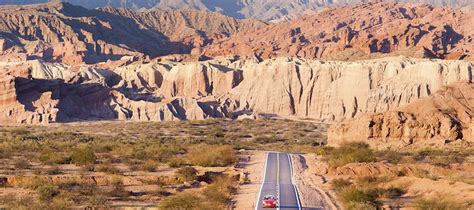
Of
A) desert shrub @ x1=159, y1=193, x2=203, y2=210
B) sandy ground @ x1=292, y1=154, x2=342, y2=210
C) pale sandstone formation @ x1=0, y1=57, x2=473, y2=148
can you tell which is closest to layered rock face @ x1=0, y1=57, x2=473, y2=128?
pale sandstone formation @ x1=0, y1=57, x2=473, y2=148

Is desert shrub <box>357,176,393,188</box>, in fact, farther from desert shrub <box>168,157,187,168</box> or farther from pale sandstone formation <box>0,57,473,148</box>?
pale sandstone formation <box>0,57,473,148</box>

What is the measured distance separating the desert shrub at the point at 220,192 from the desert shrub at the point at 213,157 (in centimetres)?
929

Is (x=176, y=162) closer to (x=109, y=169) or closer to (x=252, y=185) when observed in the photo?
(x=109, y=169)

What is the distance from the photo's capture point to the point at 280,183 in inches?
1593

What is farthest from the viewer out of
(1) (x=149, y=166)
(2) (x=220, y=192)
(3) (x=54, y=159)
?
(3) (x=54, y=159)

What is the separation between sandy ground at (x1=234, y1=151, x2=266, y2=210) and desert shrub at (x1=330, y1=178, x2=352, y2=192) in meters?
3.84

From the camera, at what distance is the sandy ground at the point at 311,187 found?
3198 cm

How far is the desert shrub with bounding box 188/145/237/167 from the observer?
49156 millimetres

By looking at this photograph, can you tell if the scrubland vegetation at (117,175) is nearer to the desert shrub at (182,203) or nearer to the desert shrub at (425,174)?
the desert shrub at (182,203)

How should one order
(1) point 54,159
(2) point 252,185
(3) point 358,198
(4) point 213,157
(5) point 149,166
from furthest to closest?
(4) point 213,157
(1) point 54,159
(5) point 149,166
(2) point 252,185
(3) point 358,198

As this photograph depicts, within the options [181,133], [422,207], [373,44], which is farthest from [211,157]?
[373,44]

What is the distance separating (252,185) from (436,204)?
A: 12.2 meters

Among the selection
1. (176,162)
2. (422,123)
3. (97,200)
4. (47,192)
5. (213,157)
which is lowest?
(97,200)

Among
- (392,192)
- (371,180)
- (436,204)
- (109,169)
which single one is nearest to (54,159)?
(109,169)
